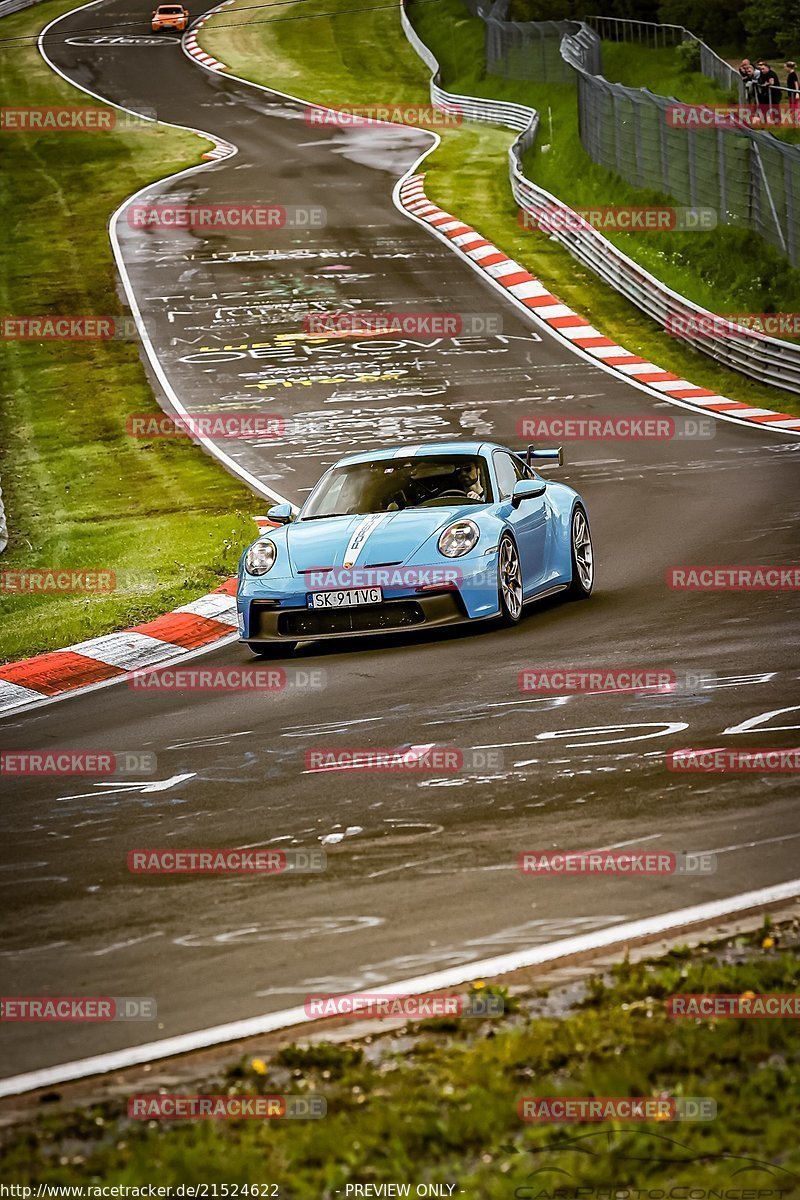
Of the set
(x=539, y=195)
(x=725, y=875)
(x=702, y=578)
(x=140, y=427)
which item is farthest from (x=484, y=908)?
(x=539, y=195)

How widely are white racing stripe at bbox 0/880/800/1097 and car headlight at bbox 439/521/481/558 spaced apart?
5.42 meters

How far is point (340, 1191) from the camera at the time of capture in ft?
13.3

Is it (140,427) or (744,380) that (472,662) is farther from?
(744,380)

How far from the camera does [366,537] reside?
11.4m

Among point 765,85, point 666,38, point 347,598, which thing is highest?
point 666,38

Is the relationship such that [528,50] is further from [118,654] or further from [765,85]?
[118,654]

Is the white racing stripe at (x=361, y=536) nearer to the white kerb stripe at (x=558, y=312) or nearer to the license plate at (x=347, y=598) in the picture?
the license plate at (x=347, y=598)

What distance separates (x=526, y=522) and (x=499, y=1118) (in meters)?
8.04

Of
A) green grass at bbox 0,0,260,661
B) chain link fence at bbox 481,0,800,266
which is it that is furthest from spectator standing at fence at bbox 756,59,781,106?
green grass at bbox 0,0,260,661

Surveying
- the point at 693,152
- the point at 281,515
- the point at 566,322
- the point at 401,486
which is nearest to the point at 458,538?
the point at 401,486

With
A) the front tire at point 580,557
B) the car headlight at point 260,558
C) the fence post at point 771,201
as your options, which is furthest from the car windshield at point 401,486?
the fence post at point 771,201

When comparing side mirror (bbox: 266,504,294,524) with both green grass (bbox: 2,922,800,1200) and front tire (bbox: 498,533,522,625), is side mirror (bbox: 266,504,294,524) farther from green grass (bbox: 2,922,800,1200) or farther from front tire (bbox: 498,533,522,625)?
green grass (bbox: 2,922,800,1200)

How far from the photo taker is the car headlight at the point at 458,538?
1125 cm

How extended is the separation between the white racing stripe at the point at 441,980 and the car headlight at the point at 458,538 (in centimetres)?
542
